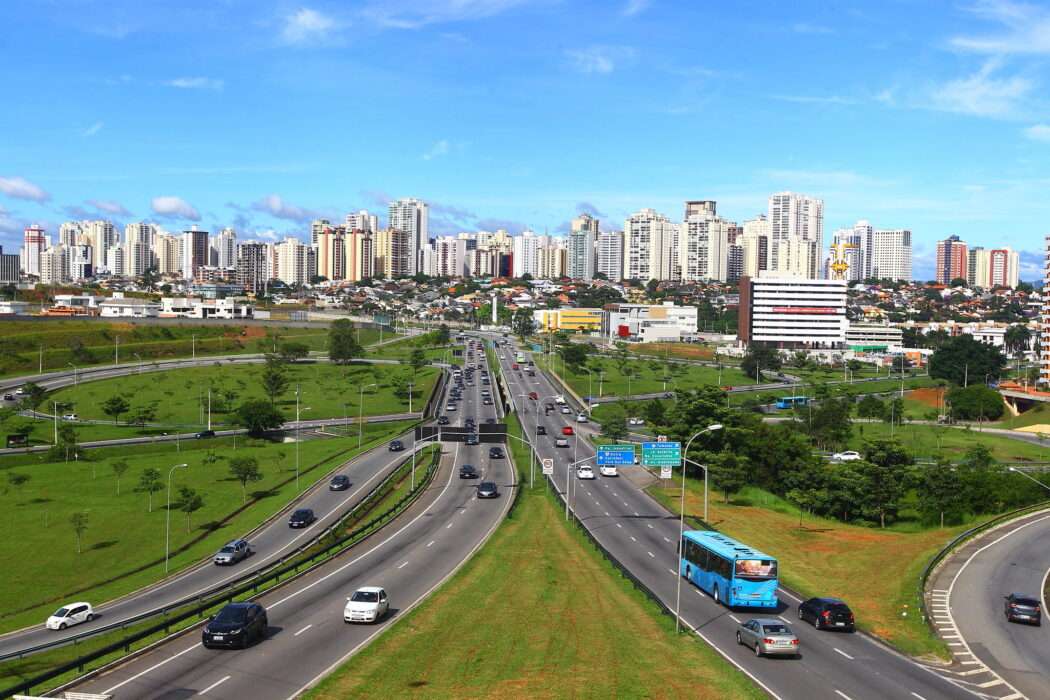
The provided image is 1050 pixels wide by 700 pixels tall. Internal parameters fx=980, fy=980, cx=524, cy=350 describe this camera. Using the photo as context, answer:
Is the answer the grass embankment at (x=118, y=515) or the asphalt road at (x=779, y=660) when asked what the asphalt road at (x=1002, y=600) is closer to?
the asphalt road at (x=779, y=660)

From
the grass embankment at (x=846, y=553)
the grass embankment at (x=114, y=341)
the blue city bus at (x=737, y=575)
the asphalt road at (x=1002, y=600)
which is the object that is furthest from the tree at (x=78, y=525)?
the grass embankment at (x=114, y=341)

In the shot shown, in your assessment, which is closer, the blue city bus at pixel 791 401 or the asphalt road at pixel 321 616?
the asphalt road at pixel 321 616

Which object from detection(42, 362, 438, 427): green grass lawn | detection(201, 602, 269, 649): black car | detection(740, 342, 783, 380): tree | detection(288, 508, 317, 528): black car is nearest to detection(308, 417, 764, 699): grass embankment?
detection(201, 602, 269, 649): black car

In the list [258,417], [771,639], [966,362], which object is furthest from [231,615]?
[966,362]

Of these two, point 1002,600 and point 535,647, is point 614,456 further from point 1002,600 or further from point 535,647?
point 535,647

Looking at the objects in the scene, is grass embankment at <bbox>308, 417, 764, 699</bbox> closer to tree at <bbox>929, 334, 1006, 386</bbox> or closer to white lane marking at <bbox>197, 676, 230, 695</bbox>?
white lane marking at <bbox>197, 676, 230, 695</bbox>

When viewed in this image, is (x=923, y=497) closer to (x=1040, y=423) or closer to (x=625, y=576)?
(x=625, y=576)
